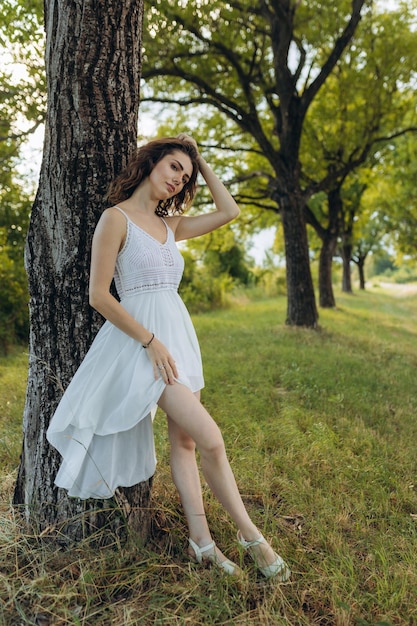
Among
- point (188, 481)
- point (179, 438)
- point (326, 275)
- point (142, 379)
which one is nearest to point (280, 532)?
point (188, 481)

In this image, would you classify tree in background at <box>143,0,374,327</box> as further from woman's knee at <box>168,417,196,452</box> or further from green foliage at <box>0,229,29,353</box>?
woman's knee at <box>168,417,196,452</box>

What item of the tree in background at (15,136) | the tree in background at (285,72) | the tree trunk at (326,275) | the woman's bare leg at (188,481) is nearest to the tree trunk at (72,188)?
the woman's bare leg at (188,481)

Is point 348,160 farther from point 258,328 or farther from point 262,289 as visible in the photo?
point 262,289

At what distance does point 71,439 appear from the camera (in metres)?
2.93

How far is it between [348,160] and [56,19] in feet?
40.8

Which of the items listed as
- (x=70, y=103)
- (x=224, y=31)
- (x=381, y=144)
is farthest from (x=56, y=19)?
(x=381, y=144)

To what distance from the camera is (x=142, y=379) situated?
9.23 ft

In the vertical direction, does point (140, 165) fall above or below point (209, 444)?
above

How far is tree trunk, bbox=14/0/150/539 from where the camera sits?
3045 mm

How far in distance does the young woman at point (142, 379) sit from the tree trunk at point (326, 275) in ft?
50.6

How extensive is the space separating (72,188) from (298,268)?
9121 millimetres

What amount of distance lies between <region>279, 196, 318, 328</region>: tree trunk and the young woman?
8.81m

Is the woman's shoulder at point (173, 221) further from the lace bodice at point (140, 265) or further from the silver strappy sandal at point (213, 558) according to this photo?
the silver strappy sandal at point (213, 558)

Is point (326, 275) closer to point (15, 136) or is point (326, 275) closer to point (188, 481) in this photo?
point (15, 136)
